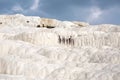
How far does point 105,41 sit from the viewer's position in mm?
32000

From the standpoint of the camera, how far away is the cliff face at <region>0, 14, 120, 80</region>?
19.6 meters

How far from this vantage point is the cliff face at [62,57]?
19609 mm

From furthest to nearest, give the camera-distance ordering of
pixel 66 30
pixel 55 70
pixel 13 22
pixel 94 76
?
pixel 13 22, pixel 66 30, pixel 55 70, pixel 94 76

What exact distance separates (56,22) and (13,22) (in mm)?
6012

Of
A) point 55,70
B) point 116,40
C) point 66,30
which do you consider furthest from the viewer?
point 66,30

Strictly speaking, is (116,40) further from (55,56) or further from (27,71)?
(27,71)

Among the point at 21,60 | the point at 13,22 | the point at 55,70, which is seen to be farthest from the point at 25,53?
the point at 13,22

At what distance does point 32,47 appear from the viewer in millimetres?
25969

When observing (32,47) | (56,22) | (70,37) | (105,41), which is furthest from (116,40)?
(56,22)

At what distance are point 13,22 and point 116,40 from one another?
20885 millimetres

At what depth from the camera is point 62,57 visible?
952 inches

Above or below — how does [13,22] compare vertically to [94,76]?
above

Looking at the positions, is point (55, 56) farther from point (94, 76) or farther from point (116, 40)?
point (116, 40)

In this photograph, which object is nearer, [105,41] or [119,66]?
[119,66]
